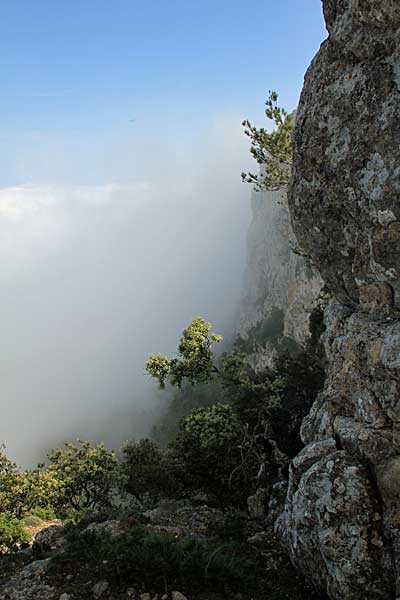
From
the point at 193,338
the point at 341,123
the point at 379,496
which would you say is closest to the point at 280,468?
the point at 193,338

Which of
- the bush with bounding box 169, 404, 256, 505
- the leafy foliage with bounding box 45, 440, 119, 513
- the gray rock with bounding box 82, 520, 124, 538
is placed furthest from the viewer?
the leafy foliage with bounding box 45, 440, 119, 513

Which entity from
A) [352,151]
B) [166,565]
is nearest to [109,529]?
[166,565]

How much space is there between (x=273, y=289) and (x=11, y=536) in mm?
76262

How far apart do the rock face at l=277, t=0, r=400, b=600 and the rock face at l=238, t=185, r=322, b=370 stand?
29.0 m

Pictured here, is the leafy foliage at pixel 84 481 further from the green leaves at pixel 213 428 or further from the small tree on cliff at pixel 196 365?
the small tree on cliff at pixel 196 365

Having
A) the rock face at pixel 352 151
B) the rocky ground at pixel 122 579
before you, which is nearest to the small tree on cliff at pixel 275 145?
the rock face at pixel 352 151

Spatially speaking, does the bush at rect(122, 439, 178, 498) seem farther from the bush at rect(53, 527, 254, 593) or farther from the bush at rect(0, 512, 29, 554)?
the bush at rect(53, 527, 254, 593)

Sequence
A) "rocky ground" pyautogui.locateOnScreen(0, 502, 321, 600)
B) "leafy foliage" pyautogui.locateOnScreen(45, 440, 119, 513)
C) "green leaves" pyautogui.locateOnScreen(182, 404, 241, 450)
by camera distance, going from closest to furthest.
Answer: "rocky ground" pyautogui.locateOnScreen(0, 502, 321, 600) → "green leaves" pyautogui.locateOnScreen(182, 404, 241, 450) → "leafy foliage" pyautogui.locateOnScreen(45, 440, 119, 513)

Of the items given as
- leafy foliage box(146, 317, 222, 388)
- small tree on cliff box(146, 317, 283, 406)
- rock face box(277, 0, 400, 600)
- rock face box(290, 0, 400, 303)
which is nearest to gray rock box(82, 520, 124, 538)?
rock face box(277, 0, 400, 600)

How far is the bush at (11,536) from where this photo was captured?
49.4 feet

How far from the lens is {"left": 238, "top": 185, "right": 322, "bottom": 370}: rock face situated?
64.8 metres

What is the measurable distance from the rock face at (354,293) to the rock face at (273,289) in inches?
1140

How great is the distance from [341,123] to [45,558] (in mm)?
16015

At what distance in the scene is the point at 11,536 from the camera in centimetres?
1539
